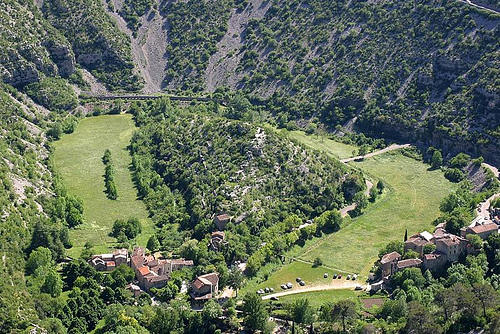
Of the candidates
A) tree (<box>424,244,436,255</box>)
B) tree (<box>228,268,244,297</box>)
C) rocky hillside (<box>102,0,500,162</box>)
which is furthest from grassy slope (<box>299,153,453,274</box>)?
tree (<box>228,268,244,297</box>)

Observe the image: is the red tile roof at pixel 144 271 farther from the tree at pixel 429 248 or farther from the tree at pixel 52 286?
the tree at pixel 429 248

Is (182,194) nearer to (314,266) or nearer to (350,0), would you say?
(314,266)

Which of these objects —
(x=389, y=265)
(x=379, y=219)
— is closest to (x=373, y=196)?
(x=379, y=219)

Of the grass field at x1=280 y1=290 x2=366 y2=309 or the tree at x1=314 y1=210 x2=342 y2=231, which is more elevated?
the tree at x1=314 y1=210 x2=342 y2=231

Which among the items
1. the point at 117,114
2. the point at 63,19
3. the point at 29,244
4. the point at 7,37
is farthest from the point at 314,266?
the point at 63,19

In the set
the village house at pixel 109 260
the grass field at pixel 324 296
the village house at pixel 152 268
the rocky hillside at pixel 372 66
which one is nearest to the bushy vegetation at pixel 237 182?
the village house at pixel 152 268

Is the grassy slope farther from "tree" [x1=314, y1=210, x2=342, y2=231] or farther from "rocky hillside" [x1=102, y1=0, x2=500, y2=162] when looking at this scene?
"rocky hillside" [x1=102, y1=0, x2=500, y2=162]
